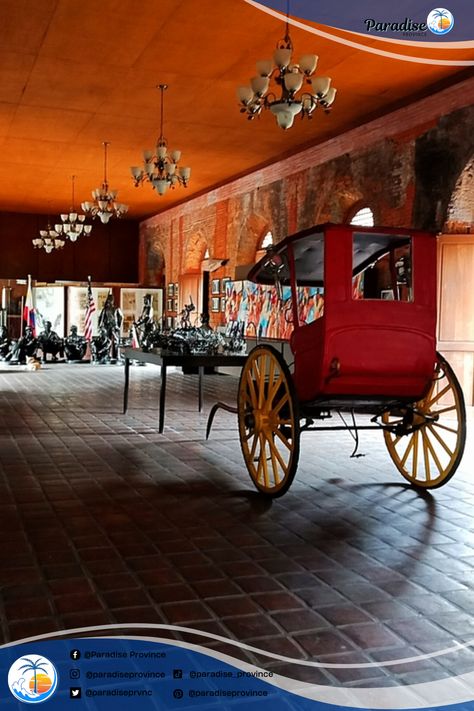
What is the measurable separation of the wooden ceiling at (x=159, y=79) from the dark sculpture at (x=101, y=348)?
4443 millimetres

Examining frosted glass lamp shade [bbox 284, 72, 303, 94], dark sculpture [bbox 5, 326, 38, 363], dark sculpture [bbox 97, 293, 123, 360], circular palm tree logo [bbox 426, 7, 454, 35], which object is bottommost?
dark sculpture [bbox 5, 326, 38, 363]

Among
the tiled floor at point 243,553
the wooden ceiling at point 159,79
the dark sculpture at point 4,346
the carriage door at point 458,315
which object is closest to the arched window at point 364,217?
the wooden ceiling at point 159,79

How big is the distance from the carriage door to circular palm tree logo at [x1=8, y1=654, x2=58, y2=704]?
867 centimetres

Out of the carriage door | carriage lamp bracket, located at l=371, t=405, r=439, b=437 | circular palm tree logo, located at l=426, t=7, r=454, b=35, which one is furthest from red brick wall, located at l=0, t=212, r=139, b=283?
carriage lamp bracket, located at l=371, t=405, r=439, b=437

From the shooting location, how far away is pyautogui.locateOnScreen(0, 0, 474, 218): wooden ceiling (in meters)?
Result: 8.38

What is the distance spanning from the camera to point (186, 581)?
11.8ft

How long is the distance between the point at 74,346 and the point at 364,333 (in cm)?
1502

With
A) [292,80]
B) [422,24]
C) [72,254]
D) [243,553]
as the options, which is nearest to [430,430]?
[243,553]

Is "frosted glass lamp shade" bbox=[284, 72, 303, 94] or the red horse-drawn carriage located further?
"frosted glass lamp shade" bbox=[284, 72, 303, 94]

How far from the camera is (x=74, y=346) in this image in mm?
19000

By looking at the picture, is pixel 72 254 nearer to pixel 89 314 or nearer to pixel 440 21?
pixel 89 314

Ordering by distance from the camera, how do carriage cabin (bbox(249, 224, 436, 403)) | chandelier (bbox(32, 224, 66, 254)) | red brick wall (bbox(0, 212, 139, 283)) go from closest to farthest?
carriage cabin (bbox(249, 224, 436, 403))
chandelier (bbox(32, 224, 66, 254))
red brick wall (bbox(0, 212, 139, 283))

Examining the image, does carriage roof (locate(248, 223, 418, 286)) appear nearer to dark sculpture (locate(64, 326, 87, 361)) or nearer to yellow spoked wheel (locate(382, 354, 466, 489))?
yellow spoked wheel (locate(382, 354, 466, 489))

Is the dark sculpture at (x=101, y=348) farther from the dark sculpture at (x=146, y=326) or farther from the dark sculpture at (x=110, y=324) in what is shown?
the dark sculpture at (x=146, y=326)
